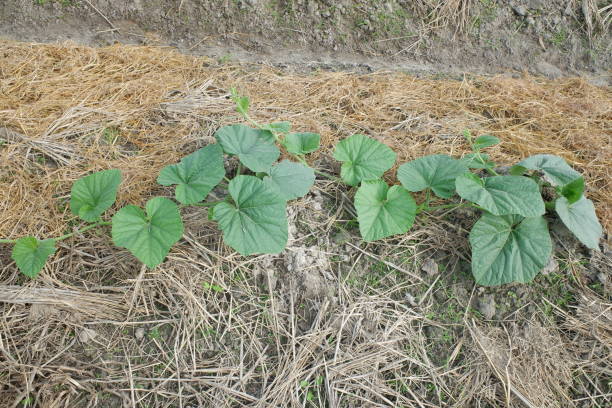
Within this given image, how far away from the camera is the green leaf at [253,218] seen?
1543 millimetres

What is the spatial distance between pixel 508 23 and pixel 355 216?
222 centimetres

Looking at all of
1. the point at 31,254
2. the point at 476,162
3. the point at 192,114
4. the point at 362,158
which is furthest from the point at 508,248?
the point at 31,254

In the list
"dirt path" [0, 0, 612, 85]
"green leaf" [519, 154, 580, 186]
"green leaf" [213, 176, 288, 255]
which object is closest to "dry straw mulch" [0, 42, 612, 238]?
"green leaf" [519, 154, 580, 186]

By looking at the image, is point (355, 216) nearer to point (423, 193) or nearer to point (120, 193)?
point (423, 193)

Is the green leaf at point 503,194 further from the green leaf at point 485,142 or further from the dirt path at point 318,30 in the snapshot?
the dirt path at point 318,30

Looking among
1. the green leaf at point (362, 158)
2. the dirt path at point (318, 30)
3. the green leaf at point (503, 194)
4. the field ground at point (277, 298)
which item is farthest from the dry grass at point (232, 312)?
the dirt path at point (318, 30)

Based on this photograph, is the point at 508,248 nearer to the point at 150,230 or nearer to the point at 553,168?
the point at 553,168

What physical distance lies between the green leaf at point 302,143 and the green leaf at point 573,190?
37.9 inches

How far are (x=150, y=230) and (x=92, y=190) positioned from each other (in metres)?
0.31

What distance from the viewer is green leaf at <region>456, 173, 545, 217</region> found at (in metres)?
1.64

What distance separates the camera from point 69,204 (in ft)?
6.02

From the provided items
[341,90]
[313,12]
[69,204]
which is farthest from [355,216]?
[313,12]

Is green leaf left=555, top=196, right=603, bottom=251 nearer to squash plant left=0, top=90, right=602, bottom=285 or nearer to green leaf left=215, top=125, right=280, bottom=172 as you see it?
squash plant left=0, top=90, right=602, bottom=285

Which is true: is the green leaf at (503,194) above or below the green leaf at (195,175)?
above
